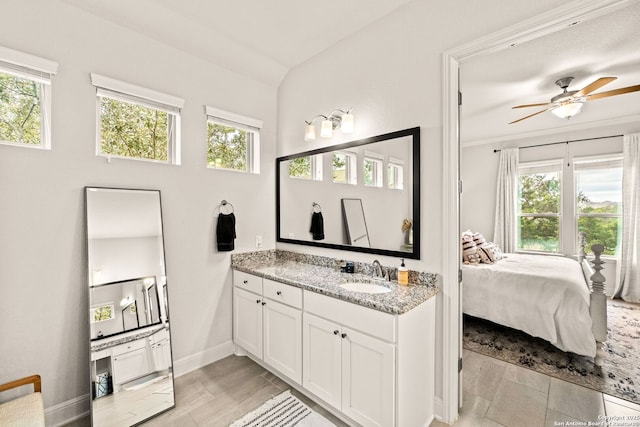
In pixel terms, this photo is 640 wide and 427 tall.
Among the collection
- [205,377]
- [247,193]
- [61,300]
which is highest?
[247,193]

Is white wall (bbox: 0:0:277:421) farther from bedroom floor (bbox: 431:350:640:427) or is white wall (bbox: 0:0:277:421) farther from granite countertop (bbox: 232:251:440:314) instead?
bedroom floor (bbox: 431:350:640:427)

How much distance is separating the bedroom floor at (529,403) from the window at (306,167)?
83.1 inches

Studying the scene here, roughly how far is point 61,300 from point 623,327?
5558mm

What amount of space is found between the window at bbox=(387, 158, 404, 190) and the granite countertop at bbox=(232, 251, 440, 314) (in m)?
0.65

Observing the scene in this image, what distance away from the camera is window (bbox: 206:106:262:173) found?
2674 mm

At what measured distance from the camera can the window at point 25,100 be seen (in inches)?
68.5

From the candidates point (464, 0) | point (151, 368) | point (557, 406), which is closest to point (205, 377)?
point (151, 368)

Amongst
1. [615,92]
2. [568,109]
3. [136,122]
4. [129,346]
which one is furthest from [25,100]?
[568,109]

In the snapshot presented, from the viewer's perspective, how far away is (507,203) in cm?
526

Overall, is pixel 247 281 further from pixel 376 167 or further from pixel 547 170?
pixel 547 170

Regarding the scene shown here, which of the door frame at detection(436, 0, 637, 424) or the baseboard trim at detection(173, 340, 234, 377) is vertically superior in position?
the door frame at detection(436, 0, 637, 424)

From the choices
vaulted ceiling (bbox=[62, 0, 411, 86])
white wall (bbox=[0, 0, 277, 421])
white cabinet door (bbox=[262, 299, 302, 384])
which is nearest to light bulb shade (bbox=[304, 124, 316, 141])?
vaulted ceiling (bbox=[62, 0, 411, 86])

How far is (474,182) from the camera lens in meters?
5.72

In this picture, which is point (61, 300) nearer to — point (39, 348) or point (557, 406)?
point (39, 348)
